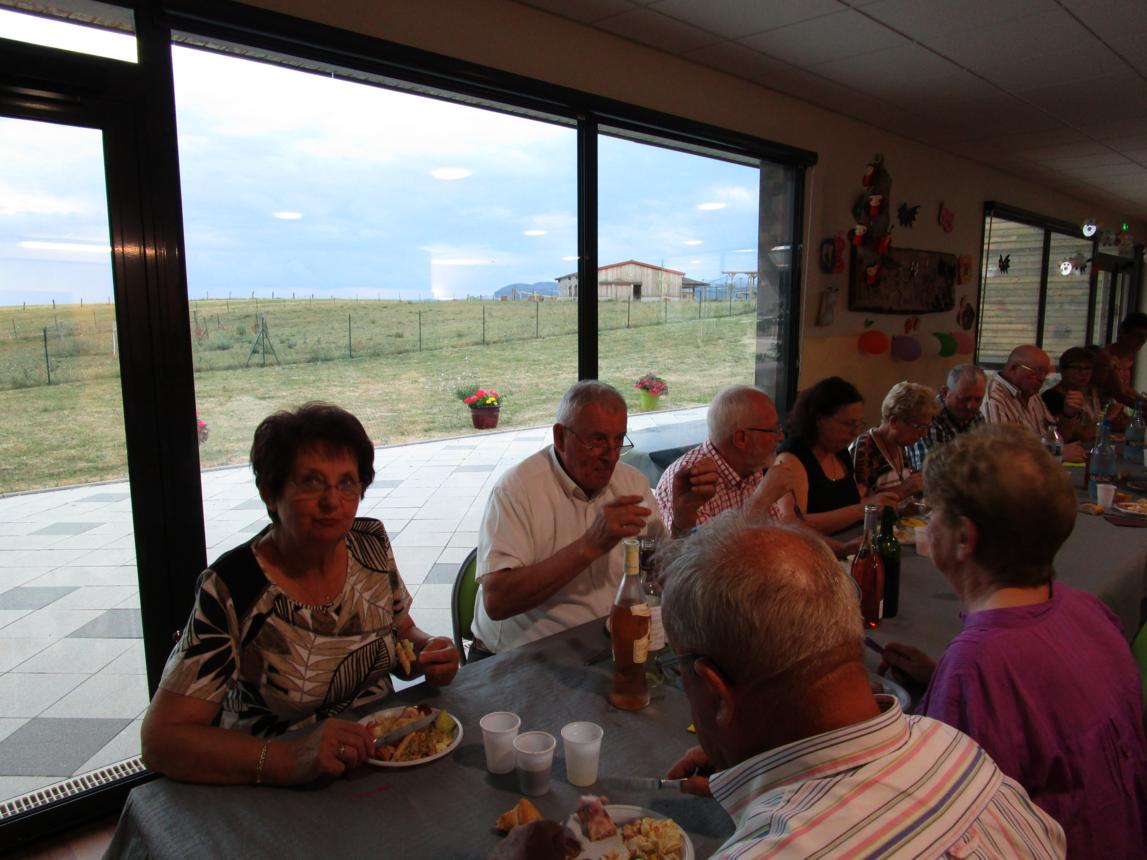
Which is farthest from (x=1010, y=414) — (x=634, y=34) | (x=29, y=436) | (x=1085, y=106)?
(x=29, y=436)

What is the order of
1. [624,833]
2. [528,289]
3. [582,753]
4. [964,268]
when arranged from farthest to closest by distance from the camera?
[964,268]
[528,289]
[582,753]
[624,833]

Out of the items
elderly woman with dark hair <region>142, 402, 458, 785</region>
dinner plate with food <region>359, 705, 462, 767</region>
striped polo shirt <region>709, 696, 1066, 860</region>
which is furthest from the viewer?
elderly woman with dark hair <region>142, 402, 458, 785</region>

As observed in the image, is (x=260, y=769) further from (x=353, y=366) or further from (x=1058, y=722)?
(x=353, y=366)

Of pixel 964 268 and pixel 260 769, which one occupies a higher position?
pixel 964 268

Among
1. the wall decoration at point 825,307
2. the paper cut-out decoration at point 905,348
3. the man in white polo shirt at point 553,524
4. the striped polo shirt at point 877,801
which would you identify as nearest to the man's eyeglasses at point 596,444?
the man in white polo shirt at point 553,524

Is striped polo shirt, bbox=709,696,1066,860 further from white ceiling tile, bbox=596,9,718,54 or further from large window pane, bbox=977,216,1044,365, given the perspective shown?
large window pane, bbox=977,216,1044,365

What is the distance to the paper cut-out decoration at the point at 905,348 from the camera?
5.86 metres

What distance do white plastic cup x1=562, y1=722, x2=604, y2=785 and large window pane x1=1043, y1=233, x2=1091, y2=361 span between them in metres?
9.19

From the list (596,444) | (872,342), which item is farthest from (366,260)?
(872,342)

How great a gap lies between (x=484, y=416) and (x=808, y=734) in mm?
3147

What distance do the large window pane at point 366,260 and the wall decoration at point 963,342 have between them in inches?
178

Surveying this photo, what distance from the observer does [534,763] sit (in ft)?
3.67

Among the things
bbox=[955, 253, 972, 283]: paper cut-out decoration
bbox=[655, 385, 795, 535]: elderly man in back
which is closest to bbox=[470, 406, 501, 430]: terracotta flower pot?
bbox=[655, 385, 795, 535]: elderly man in back

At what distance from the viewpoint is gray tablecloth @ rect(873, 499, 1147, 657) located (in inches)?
72.1
